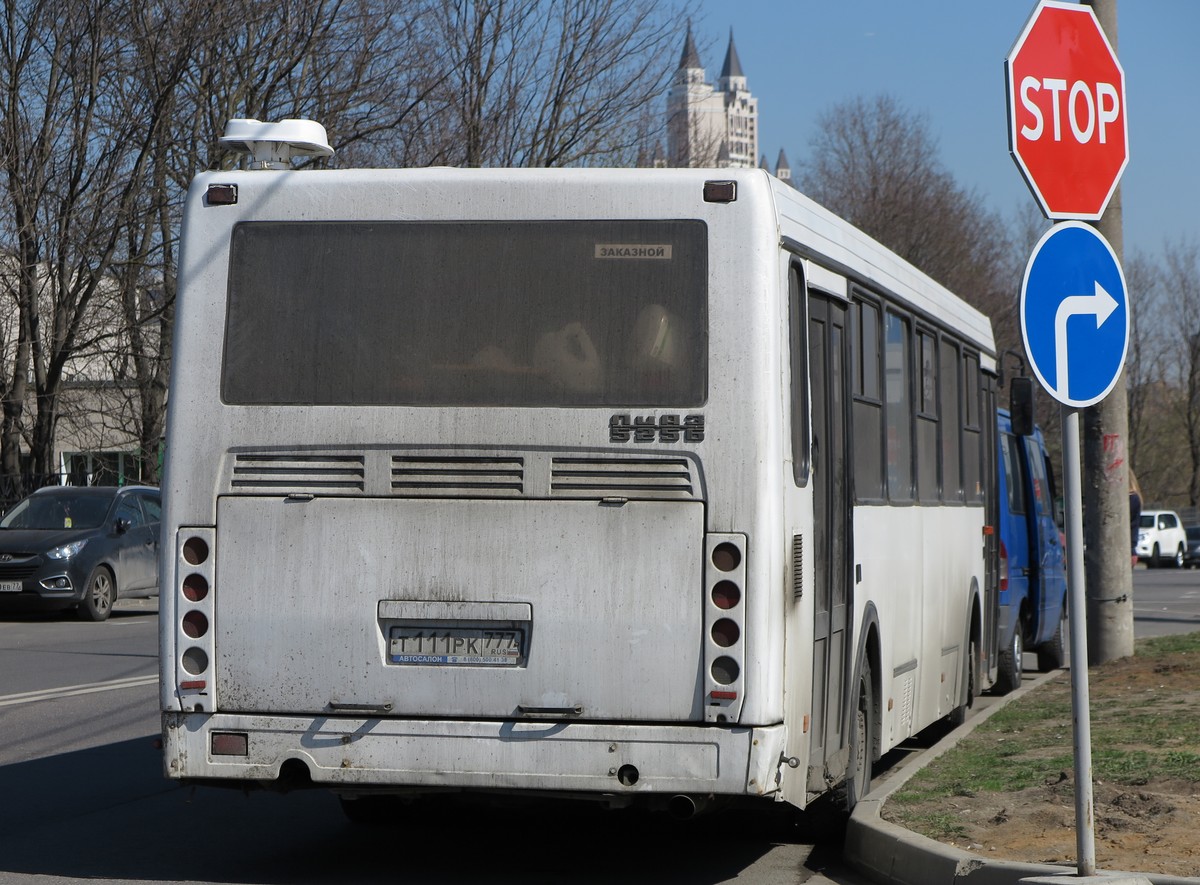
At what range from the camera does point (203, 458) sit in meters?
6.88

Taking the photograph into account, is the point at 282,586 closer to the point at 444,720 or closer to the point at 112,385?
the point at 444,720

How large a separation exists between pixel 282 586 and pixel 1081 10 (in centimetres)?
392

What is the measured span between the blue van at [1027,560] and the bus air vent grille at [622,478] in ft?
25.1

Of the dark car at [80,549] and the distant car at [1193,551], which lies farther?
the distant car at [1193,551]

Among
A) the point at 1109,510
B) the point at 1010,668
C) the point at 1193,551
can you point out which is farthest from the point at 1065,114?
the point at 1193,551

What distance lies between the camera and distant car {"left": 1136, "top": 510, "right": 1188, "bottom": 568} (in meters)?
56.4

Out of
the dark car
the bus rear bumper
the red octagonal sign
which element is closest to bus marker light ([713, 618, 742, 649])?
the bus rear bumper

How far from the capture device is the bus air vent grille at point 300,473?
6781 mm

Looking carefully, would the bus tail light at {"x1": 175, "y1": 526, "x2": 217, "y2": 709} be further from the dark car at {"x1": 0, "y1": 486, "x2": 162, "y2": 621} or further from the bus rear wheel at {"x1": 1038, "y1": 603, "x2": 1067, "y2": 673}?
the dark car at {"x1": 0, "y1": 486, "x2": 162, "y2": 621}

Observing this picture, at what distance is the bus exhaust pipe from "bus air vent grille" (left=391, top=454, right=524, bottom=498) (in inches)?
50.8

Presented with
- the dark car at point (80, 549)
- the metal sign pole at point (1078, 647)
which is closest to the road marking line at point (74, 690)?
the dark car at point (80, 549)

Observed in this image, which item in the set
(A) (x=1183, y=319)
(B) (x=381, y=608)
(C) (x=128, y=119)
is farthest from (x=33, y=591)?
(A) (x=1183, y=319)

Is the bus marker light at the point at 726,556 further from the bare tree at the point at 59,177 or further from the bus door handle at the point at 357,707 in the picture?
the bare tree at the point at 59,177

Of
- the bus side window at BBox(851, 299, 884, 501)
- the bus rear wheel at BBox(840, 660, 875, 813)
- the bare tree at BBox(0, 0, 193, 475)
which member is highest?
the bare tree at BBox(0, 0, 193, 475)
